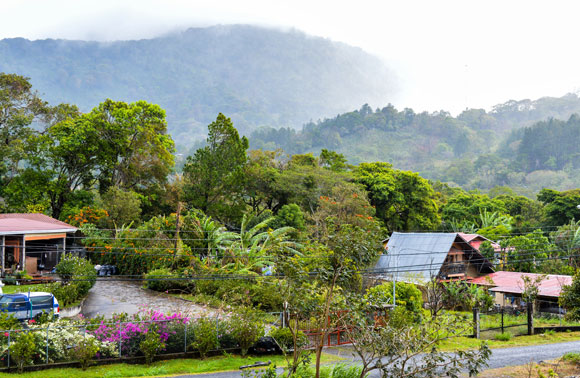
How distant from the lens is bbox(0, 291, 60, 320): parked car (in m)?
17.9

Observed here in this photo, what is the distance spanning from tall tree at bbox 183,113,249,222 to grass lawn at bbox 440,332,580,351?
20.3 metres

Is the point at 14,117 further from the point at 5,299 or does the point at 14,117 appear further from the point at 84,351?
the point at 84,351

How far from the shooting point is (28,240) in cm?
2761

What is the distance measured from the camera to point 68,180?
38.2 m

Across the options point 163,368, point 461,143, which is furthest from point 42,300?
point 461,143

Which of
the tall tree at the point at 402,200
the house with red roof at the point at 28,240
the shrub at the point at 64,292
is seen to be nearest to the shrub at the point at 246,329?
the shrub at the point at 64,292

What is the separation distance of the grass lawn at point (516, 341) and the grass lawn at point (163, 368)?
6.22 metres

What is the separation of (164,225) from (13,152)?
1438 cm

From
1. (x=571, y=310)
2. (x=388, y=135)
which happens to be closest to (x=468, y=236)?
(x=571, y=310)

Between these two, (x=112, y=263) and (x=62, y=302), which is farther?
(x=112, y=263)

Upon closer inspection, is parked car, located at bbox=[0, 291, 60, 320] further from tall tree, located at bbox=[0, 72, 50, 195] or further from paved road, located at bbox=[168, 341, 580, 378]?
tall tree, located at bbox=[0, 72, 50, 195]

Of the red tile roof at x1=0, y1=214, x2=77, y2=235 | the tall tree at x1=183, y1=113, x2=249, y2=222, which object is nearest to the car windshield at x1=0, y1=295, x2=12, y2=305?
the red tile roof at x1=0, y1=214, x2=77, y2=235

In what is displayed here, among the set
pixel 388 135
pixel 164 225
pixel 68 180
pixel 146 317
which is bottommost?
pixel 146 317

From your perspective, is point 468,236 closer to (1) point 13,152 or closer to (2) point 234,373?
(2) point 234,373
